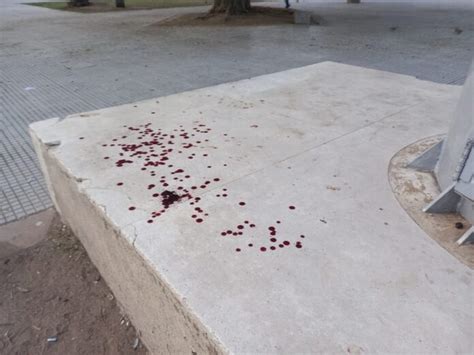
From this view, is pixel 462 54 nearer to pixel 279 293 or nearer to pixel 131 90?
pixel 131 90

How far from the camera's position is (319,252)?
5.02 feet

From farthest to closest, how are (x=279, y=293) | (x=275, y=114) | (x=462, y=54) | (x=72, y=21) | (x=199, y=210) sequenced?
1. (x=72, y=21)
2. (x=462, y=54)
3. (x=275, y=114)
4. (x=199, y=210)
5. (x=279, y=293)

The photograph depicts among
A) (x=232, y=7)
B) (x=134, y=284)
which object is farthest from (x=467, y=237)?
(x=232, y=7)

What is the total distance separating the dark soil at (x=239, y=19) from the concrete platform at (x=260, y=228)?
916 cm

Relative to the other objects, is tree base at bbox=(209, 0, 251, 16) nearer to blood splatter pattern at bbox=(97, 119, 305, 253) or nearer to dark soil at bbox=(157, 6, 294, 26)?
dark soil at bbox=(157, 6, 294, 26)

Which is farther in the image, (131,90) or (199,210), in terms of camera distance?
(131,90)

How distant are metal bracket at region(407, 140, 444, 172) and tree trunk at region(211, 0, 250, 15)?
35.8 feet

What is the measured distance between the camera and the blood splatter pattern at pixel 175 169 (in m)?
1.63

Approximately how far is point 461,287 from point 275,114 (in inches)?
75.8

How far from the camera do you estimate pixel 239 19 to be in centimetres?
1157

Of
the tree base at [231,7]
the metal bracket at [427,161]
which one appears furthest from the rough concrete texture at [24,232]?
the tree base at [231,7]

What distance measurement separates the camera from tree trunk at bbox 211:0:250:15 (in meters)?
11.8

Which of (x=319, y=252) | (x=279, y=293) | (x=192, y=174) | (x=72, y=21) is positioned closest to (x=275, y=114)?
(x=192, y=174)

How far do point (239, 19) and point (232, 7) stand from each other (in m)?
0.60
